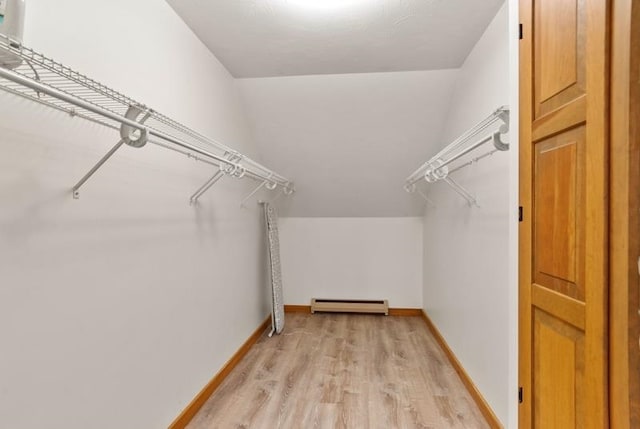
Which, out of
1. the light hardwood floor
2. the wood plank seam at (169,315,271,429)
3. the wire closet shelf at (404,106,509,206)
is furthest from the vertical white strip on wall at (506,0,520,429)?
the wood plank seam at (169,315,271,429)

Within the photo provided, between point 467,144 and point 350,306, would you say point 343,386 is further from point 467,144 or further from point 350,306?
point 467,144

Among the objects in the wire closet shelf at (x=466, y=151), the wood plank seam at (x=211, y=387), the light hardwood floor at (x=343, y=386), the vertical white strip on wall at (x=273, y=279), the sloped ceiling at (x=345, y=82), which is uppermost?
the sloped ceiling at (x=345, y=82)

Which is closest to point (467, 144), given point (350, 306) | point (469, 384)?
point (469, 384)

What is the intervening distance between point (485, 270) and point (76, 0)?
2410 millimetres

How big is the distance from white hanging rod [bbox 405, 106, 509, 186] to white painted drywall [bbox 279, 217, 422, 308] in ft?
2.58

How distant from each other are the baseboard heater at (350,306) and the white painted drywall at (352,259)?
2.6 inches

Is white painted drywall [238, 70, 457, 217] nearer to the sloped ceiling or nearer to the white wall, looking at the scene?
the sloped ceiling

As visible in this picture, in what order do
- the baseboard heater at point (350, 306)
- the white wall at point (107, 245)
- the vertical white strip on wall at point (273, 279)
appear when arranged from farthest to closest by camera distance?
the baseboard heater at point (350, 306) → the vertical white strip on wall at point (273, 279) → the white wall at point (107, 245)

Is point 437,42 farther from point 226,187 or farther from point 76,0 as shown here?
point 76,0

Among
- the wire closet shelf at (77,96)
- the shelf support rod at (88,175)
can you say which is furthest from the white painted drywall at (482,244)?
the shelf support rod at (88,175)

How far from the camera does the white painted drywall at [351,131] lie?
9.35 ft

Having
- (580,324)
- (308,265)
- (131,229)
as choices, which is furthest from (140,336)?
(308,265)

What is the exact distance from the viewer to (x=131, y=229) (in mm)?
1502

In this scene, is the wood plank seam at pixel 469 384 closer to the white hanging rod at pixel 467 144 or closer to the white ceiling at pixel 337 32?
the white hanging rod at pixel 467 144
